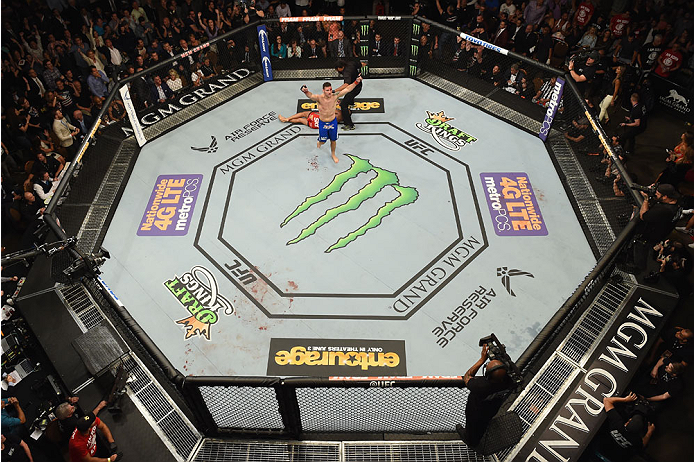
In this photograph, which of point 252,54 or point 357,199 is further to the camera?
point 252,54

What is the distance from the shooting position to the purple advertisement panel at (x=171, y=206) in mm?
7691

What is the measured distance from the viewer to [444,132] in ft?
30.9

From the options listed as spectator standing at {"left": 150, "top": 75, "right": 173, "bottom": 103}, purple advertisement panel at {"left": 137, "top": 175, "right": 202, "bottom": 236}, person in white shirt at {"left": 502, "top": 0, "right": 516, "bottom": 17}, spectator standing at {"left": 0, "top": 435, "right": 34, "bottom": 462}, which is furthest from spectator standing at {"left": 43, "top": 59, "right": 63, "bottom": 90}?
person in white shirt at {"left": 502, "top": 0, "right": 516, "bottom": 17}

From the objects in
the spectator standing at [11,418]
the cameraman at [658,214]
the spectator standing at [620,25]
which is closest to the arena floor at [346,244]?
the cameraman at [658,214]

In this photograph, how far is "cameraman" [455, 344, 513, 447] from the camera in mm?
4051

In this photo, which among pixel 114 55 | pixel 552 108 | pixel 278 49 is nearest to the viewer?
pixel 552 108

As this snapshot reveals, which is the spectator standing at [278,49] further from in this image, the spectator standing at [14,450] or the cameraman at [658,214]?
the spectator standing at [14,450]

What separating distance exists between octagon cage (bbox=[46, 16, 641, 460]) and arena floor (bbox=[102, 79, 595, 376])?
389 mm

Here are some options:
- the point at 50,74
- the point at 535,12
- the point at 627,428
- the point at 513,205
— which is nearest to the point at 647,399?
the point at 627,428

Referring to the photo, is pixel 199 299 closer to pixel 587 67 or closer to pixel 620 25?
pixel 587 67

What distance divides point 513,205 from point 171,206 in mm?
5602

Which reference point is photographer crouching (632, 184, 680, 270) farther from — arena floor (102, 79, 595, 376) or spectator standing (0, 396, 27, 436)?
spectator standing (0, 396, 27, 436)

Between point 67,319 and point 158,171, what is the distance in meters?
3.38

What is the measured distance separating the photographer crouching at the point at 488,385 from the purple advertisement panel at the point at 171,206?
5.08m
